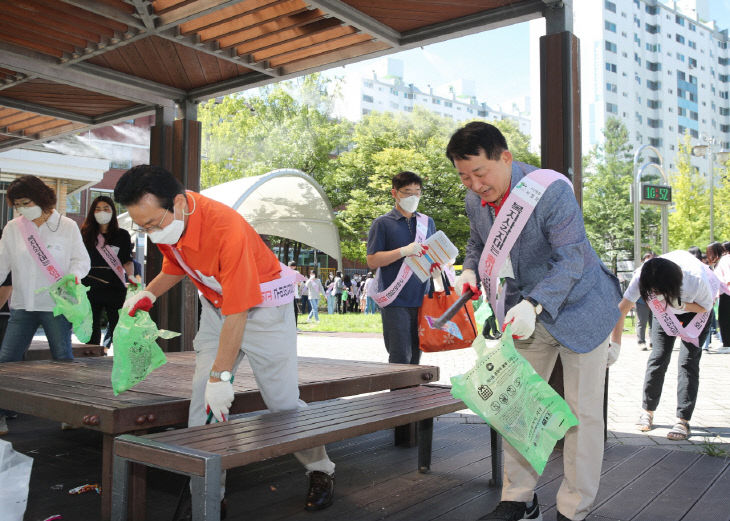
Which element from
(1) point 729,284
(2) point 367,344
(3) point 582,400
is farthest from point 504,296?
(2) point 367,344

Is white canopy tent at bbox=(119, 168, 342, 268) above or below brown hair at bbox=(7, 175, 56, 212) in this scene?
above

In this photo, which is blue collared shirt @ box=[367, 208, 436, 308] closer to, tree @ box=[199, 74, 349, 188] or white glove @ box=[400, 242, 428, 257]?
white glove @ box=[400, 242, 428, 257]

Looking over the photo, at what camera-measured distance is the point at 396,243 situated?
16.1ft

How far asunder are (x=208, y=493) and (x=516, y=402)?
→ 46.1 inches

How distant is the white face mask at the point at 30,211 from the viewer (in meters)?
4.79

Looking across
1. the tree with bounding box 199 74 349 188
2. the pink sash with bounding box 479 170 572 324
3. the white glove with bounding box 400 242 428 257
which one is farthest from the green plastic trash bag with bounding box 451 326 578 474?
the tree with bounding box 199 74 349 188

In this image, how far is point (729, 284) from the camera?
9078 mm

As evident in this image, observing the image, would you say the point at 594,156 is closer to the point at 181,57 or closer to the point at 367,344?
the point at 367,344

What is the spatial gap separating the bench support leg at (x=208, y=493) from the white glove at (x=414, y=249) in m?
2.69

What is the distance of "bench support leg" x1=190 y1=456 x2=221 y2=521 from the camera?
210 centimetres

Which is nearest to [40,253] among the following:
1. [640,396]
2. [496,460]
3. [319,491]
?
[319,491]

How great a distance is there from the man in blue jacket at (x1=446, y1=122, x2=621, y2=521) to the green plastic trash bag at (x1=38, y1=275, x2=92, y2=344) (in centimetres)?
307

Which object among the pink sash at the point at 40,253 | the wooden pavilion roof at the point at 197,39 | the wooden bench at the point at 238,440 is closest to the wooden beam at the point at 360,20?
the wooden pavilion roof at the point at 197,39

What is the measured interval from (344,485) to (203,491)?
5.93ft
